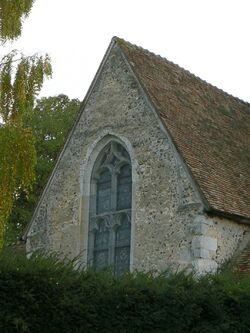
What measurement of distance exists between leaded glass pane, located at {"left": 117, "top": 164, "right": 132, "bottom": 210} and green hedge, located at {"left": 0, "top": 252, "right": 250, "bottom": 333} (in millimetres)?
4279

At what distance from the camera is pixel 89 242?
16.5 metres

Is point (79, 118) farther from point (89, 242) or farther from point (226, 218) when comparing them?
point (226, 218)

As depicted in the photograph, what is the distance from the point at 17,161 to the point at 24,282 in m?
2.75

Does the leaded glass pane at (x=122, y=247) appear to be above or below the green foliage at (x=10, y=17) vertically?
below

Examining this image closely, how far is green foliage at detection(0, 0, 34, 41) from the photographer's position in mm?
12711

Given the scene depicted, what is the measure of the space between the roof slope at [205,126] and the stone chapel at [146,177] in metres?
0.03

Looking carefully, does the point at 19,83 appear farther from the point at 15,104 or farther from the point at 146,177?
the point at 146,177

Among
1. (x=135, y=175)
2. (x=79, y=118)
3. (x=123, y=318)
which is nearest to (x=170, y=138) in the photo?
(x=135, y=175)

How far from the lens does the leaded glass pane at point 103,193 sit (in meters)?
16.6

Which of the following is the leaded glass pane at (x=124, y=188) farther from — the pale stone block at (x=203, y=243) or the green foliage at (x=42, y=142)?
the green foliage at (x=42, y=142)

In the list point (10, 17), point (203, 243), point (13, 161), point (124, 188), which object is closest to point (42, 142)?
point (124, 188)

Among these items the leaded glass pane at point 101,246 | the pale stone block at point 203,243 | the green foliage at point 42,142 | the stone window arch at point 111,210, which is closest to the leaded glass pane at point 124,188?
the stone window arch at point 111,210

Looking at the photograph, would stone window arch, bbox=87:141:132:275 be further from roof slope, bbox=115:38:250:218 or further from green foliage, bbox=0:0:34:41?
green foliage, bbox=0:0:34:41

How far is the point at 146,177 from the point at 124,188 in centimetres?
104
